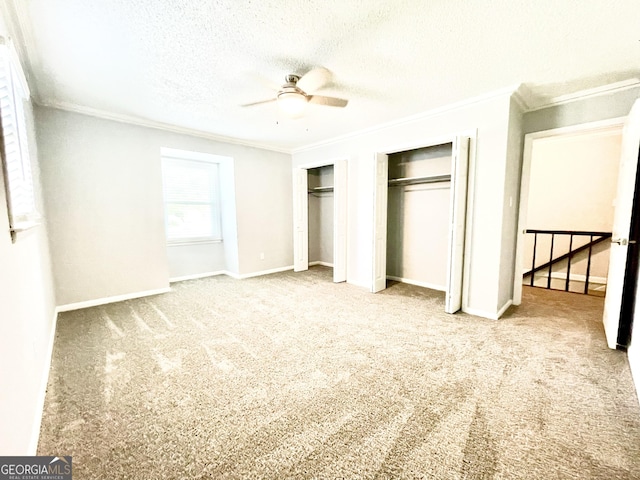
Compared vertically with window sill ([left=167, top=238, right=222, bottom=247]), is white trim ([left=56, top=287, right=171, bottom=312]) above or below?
below

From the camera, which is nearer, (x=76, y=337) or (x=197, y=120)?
(x=76, y=337)

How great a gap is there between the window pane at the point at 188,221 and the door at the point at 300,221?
1.65 metres

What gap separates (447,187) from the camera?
3.86 metres

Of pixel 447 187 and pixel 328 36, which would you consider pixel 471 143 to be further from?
pixel 328 36

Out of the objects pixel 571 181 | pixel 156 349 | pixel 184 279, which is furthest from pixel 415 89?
pixel 184 279

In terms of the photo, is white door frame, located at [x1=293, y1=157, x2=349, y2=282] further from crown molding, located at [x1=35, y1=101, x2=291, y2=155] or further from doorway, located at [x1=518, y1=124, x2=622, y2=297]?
doorway, located at [x1=518, y1=124, x2=622, y2=297]

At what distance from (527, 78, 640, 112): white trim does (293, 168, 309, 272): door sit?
367 centimetres

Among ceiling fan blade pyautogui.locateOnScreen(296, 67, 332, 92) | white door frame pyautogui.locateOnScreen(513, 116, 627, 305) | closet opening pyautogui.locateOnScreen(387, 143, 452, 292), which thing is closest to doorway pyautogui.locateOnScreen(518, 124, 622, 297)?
white door frame pyautogui.locateOnScreen(513, 116, 627, 305)

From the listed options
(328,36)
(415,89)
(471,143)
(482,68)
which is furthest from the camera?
(471,143)

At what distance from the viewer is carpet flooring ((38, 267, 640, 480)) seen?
4.19ft

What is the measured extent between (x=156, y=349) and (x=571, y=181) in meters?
6.97

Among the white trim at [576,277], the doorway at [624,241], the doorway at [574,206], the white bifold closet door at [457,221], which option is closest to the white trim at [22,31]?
the white bifold closet door at [457,221]

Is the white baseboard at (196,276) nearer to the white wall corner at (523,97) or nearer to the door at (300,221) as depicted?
the door at (300,221)

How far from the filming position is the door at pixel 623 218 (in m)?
2.17
